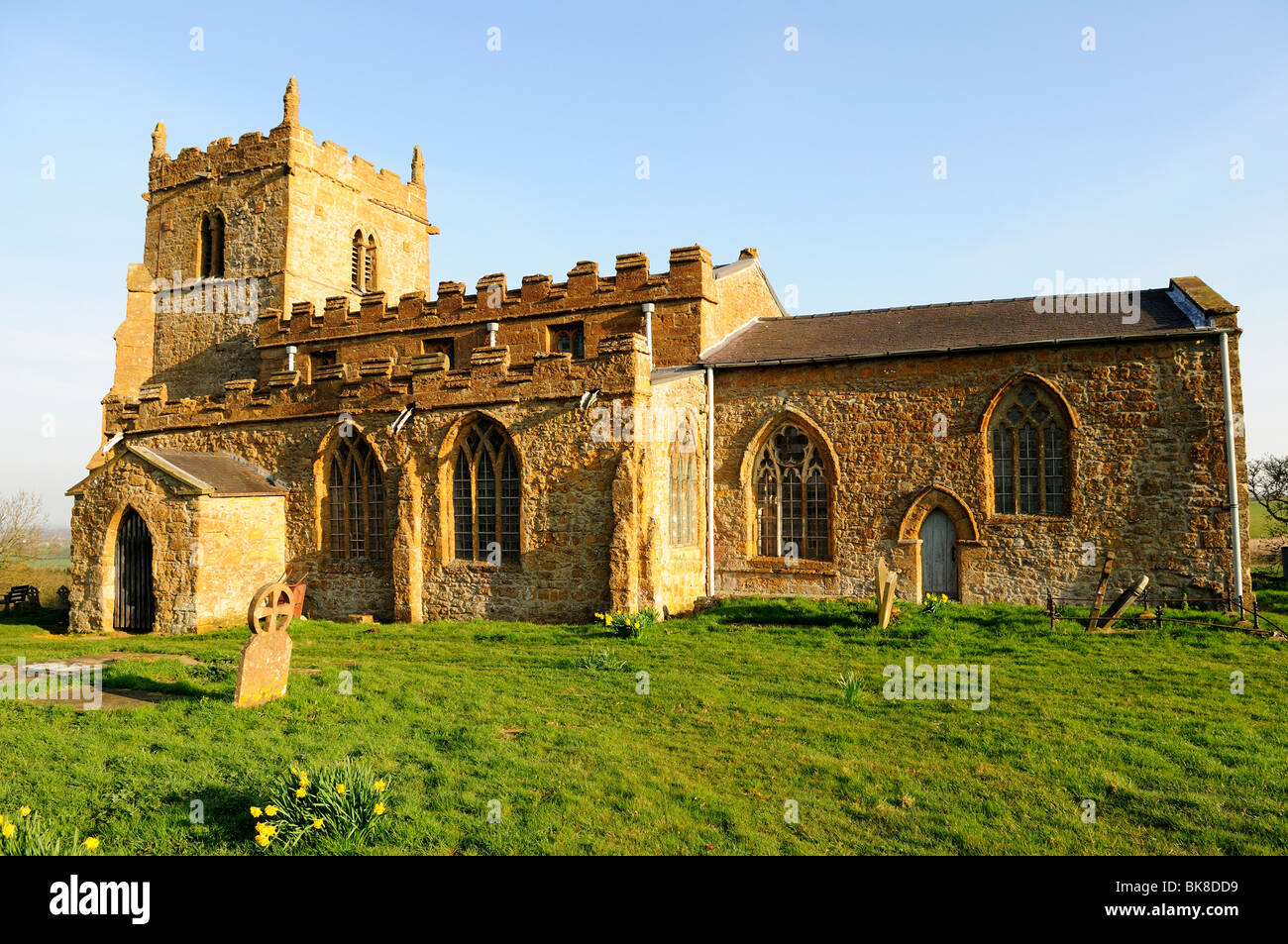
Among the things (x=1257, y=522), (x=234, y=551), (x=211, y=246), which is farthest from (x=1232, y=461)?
(x=1257, y=522)

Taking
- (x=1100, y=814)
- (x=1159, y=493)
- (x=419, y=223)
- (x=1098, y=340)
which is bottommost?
(x=1100, y=814)

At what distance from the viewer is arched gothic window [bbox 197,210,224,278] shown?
94.3 ft

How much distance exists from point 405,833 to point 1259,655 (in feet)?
41.4

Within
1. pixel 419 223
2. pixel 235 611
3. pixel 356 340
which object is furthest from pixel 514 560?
pixel 419 223

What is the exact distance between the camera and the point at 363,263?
98.0 ft

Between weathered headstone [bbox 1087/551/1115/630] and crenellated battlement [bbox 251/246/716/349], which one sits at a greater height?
crenellated battlement [bbox 251/246/716/349]

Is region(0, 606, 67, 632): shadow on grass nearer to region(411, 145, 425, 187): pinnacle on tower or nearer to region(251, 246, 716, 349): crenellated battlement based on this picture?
region(251, 246, 716, 349): crenellated battlement

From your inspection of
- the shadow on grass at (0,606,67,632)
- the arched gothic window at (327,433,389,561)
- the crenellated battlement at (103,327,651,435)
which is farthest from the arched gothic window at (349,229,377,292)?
the shadow on grass at (0,606,67,632)

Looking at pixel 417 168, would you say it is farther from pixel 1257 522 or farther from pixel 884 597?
pixel 1257 522

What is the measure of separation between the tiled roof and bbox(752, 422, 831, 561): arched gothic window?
200 centimetres

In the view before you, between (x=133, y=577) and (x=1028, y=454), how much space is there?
20.0 m

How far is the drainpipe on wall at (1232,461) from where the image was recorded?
594 inches

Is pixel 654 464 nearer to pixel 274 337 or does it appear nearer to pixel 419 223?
pixel 274 337

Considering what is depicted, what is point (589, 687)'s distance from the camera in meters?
11.0
